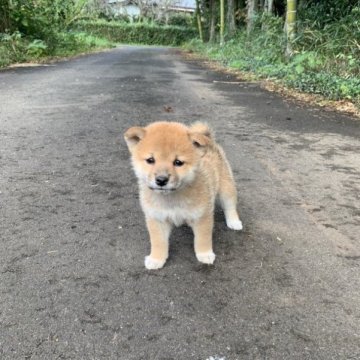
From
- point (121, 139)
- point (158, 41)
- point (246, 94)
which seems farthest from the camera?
point (158, 41)

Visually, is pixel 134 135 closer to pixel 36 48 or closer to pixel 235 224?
pixel 235 224

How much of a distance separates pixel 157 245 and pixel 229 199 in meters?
0.77

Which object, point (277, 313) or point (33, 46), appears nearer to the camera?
point (277, 313)

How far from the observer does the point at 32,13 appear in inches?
708

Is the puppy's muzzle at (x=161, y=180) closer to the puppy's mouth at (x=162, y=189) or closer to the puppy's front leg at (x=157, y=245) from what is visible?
the puppy's mouth at (x=162, y=189)

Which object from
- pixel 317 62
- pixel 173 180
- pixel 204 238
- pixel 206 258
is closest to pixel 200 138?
pixel 173 180

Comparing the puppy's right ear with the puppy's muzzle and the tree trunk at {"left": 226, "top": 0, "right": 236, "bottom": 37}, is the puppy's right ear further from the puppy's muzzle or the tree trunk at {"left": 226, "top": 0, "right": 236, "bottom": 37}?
the tree trunk at {"left": 226, "top": 0, "right": 236, "bottom": 37}

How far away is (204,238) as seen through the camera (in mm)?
2873

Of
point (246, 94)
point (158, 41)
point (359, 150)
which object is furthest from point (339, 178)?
point (158, 41)

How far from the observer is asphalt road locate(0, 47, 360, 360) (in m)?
2.25

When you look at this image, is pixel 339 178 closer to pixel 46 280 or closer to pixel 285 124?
pixel 285 124

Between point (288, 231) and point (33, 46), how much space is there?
15.5m

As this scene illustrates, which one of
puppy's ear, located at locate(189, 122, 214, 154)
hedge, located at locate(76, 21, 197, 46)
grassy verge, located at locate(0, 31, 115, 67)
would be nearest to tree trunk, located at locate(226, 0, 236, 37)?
grassy verge, located at locate(0, 31, 115, 67)

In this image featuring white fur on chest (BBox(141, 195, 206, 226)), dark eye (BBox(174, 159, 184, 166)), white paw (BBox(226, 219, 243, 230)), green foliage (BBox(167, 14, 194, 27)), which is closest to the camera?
dark eye (BBox(174, 159, 184, 166))
